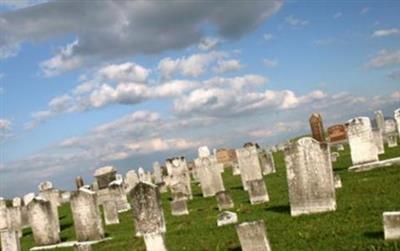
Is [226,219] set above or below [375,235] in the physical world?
above

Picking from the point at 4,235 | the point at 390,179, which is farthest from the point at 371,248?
the point at 4,235

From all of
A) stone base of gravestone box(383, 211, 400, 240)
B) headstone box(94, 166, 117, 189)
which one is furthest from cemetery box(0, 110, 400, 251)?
headstone box(94, 166, 117, 189)

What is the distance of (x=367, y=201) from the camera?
14914 mm

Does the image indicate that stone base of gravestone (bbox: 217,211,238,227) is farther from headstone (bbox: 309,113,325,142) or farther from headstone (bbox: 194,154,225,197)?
headstone (bbox: 309,113,325,142)

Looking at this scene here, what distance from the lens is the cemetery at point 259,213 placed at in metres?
11.4

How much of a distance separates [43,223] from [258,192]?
322 inches

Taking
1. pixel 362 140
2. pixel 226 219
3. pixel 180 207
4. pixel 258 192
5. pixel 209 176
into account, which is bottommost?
pixel 226 219

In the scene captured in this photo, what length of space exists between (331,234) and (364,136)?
520 inches

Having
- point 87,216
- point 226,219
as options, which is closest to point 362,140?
point 226,219

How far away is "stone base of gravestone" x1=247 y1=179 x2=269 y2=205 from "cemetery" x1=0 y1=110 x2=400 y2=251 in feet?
0.12

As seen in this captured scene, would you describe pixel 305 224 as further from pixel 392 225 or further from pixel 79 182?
pixel 79 182

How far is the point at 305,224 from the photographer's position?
13516 mm

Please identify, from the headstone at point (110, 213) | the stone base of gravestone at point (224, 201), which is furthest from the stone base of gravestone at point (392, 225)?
the headstone at point (110, 213)

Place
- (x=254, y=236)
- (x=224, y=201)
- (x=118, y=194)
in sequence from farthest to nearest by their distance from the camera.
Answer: (x=118, y=194) → (x=224, y=201) → (x=254, y=236)
